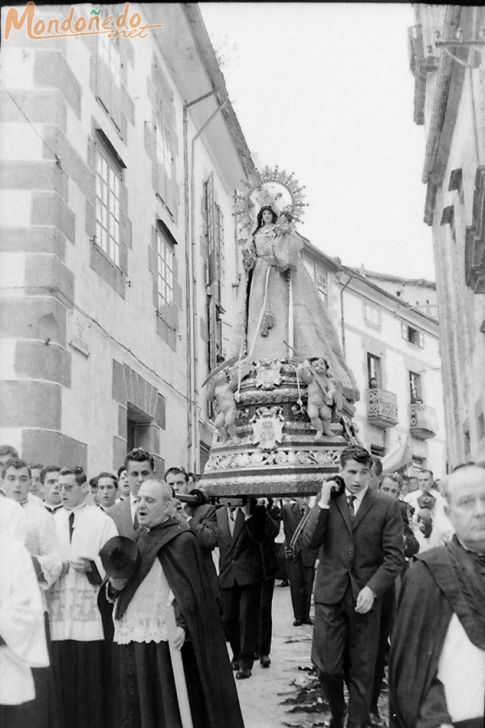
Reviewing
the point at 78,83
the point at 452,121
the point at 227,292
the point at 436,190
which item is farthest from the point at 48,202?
the point at 436,190

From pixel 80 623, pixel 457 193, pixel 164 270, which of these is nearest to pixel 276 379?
pixel 80 623

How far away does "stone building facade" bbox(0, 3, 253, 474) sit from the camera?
691 centimetres

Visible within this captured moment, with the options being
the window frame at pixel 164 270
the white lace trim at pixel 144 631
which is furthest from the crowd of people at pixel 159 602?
the window frame at pixel 164 270

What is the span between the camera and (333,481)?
4652mm

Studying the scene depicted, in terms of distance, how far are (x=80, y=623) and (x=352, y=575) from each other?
4.94ft

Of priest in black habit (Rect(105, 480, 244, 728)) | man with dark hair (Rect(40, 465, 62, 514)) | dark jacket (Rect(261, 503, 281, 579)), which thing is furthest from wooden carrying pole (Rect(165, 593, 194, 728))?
dark jacket (Rect(261, 503, 281, 579))

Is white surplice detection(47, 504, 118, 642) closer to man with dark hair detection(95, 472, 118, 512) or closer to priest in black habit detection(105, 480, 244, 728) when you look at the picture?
priest in black habit detection(105, 480, 244, 728)

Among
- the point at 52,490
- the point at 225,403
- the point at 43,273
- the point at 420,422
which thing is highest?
the point at 420,422

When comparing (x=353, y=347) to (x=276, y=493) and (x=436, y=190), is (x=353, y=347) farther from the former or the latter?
(x=276, y=493)

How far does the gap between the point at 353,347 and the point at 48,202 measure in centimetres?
1818

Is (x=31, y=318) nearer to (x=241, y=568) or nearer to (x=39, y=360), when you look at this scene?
(x=39, y=360)

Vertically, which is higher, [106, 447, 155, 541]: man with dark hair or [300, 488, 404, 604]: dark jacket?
[106, 447, 155, 541]: man with dark hair

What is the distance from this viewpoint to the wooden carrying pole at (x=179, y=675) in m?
3.99

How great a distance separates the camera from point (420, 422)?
1070 inches
